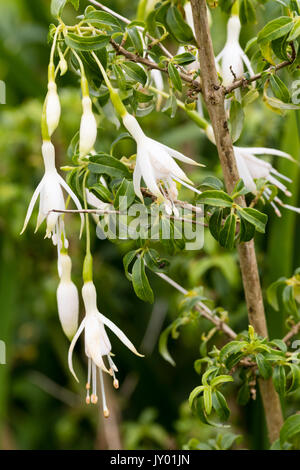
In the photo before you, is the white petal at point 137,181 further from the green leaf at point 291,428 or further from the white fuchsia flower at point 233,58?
the green leaf at point 291,428

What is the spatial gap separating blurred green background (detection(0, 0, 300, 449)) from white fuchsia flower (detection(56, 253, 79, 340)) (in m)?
0.38

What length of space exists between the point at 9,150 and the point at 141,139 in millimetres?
674

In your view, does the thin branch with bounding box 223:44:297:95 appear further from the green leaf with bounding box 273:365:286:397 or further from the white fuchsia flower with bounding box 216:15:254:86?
the green leaf with bounding box 273:365:286:397

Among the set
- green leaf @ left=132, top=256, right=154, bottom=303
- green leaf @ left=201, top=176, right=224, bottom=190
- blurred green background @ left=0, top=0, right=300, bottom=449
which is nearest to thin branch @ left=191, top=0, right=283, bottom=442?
green leaf @ left=201, top=176, right=224, bottom=190

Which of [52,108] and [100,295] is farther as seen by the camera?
[100,295]

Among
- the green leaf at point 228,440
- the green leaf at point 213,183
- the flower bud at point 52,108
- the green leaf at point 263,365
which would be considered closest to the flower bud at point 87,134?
the flower bud at point 52,108

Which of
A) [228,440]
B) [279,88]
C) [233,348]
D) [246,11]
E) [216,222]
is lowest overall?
[228,440]

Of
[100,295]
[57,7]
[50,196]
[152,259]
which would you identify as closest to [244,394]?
[152,259]

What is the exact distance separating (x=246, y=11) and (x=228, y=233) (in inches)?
9.9

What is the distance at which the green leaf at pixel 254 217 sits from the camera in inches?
18.3

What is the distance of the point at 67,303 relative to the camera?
48cm

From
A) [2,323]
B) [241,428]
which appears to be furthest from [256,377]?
[2,323]

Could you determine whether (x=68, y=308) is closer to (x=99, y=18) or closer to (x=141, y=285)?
(x=141, y=285)
